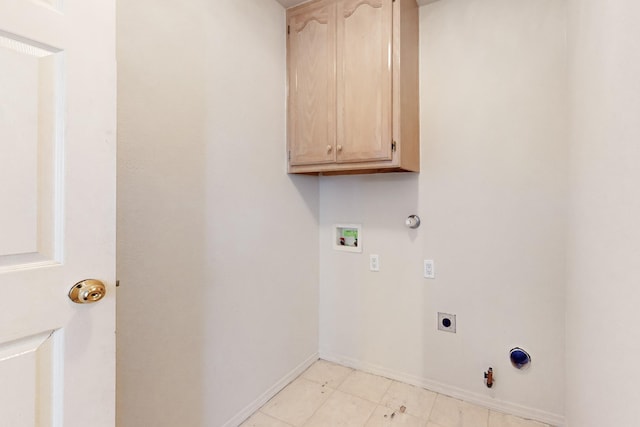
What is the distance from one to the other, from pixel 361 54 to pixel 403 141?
583mm

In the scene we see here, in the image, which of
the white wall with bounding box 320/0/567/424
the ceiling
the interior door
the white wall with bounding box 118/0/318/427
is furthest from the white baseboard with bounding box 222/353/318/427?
the ceiling

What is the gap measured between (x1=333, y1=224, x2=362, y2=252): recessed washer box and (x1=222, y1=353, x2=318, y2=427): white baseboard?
892 mm

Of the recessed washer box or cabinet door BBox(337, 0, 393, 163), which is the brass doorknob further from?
the recessed washer box

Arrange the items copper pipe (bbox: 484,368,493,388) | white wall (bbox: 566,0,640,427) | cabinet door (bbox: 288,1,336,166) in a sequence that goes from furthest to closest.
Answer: cabinet door (bbox: 288,1,336,166)
copper pipe (bbox: 484,368,493,388)
white wall (bbox: 566,0,640,427)

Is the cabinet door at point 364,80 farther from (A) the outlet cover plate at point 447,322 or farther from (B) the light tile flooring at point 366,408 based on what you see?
(B) the light tile flooring at point 366,408

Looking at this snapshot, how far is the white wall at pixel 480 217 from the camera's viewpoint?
173 centimetres

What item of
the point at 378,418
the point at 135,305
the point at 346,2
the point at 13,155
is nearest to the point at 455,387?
the point at 378,418

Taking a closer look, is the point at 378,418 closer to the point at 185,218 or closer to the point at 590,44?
the point at 185,218

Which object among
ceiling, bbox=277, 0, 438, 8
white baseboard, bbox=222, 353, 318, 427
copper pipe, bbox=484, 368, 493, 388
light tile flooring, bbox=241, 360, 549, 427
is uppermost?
ceiling, bbox=277, 0, 438, 8

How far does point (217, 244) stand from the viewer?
1.64 metres

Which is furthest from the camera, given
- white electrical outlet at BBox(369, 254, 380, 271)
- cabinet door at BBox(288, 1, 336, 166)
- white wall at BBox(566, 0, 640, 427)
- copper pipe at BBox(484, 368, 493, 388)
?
white electrical outlet at BBox(369, 254, 380, 271)

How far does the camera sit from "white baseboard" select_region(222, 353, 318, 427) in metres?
1.76

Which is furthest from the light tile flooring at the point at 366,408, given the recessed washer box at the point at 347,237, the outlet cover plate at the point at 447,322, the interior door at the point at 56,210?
the interior door at the point at 56,210

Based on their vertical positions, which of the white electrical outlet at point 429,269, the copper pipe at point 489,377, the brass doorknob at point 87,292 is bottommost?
the copper pipe at point 489,377
